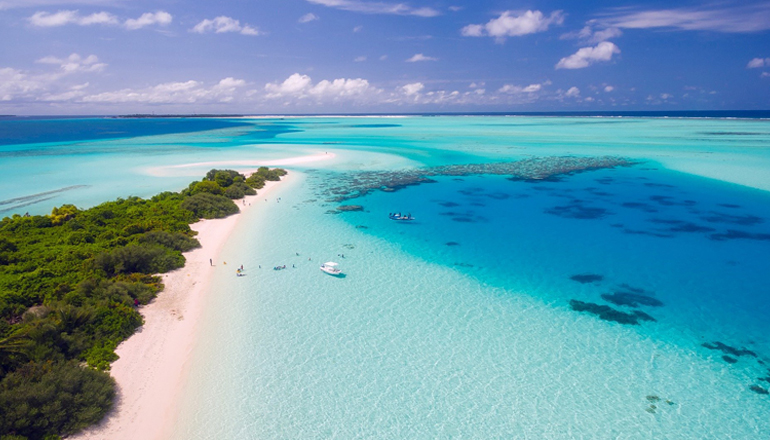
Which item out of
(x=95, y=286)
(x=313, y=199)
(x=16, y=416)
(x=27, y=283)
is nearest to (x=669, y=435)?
(x=16, y=416)

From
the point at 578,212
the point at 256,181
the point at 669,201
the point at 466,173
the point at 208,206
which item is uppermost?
the point at 466,173

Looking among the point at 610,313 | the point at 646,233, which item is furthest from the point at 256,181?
the point at 646,233

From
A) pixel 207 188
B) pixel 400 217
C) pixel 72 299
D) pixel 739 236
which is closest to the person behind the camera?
pixel 72 299

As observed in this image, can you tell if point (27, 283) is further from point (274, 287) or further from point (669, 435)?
point (669, 435)

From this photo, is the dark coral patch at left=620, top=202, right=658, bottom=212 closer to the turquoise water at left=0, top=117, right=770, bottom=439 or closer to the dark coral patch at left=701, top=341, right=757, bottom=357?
the turquoise water at left=0, top=117, right=770, bottom=439

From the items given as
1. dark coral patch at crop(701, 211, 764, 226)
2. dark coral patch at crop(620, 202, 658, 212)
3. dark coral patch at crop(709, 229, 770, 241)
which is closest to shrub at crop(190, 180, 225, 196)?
dark coral patch at crop(620, 202, 658, 212)

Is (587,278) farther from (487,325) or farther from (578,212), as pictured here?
(578,212)
